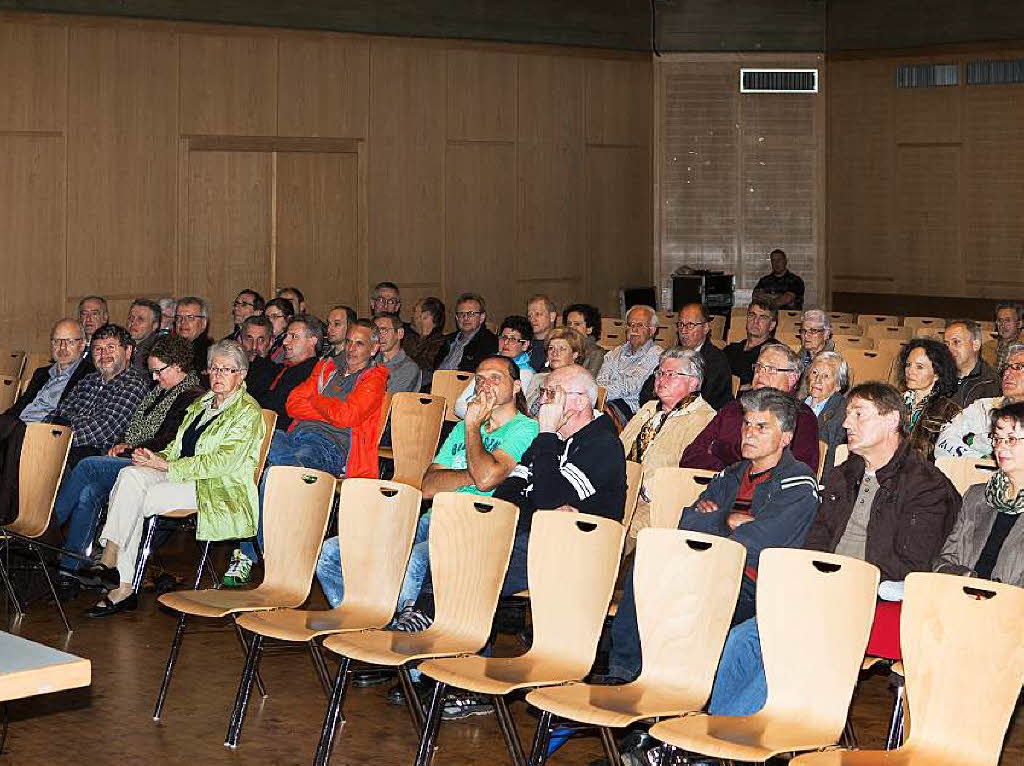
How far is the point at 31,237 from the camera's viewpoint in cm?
1209

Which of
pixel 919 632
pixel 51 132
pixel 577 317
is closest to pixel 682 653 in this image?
Result: pixel 919 632

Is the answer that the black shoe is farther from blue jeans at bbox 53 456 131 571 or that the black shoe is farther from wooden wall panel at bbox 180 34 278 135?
wooden wall panel at bbox 180 34 278 135

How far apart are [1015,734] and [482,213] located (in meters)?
10.3

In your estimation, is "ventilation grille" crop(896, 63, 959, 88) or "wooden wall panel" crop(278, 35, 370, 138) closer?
"wooden wall panel" crop(278, 35, 370, 138)

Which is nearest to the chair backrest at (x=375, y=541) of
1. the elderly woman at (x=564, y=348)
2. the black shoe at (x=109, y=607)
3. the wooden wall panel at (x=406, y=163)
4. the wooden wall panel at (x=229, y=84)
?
the black shoe at (x=109, y=607)

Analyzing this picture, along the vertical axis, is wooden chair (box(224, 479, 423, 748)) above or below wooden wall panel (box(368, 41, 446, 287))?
below

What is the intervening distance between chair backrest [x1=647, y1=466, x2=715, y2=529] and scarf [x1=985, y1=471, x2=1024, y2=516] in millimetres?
1195

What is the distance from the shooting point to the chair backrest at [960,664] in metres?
3.82

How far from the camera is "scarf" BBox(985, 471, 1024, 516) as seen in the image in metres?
4.60

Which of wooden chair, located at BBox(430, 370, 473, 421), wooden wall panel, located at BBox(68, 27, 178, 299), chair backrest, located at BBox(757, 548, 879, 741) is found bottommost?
chair backrest, located at BBox(757, 548, 879, 741)

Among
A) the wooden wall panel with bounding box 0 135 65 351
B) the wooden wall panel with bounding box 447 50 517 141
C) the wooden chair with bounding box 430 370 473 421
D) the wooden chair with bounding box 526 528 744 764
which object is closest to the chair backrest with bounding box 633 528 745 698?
the wooden chair with bounding box 526 528 744 764

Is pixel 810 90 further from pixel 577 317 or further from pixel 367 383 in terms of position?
pixel 367 383

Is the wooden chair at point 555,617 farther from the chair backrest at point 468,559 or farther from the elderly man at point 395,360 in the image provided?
the elderly man at point 395,360

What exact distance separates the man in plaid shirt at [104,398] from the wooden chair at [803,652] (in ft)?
14.3
